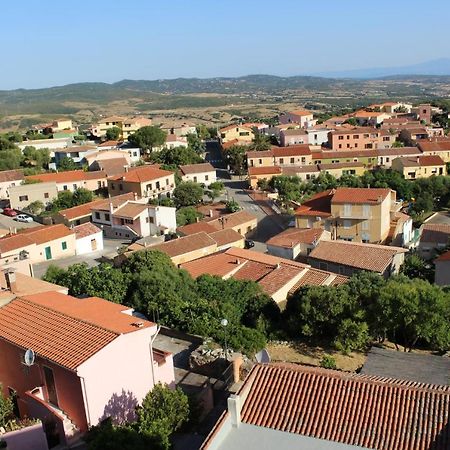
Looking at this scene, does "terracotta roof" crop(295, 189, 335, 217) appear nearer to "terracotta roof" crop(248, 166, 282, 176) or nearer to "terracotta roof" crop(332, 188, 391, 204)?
"terracotta roof" crop(332, 188, 391, 204)

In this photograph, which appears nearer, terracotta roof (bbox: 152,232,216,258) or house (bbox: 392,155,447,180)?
terracotta roof (bbox: 152,232,216,258)

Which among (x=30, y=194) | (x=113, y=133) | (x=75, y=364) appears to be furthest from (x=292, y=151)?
(x=75, y=364)

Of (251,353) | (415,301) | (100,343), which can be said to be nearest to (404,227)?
(415,301)

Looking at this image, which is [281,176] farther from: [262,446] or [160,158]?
[262,446]

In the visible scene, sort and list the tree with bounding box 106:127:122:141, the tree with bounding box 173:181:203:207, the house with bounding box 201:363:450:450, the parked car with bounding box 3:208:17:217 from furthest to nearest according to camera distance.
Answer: the tree with bounding box 106:127:122:141, the tree with bounding box 173:181:203:207, the parked car with bounding box 3:208:17:217, the house with bounding box 201:363:450:450

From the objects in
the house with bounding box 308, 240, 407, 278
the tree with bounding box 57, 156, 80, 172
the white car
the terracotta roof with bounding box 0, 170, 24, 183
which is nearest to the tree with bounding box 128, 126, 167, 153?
the tree with bounding box 57, 156, 80, 172

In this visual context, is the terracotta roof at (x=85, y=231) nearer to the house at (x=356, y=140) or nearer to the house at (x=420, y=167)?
the house at (x=420, y=167)

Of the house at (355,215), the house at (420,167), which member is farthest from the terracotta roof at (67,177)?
the house at (420,167)
